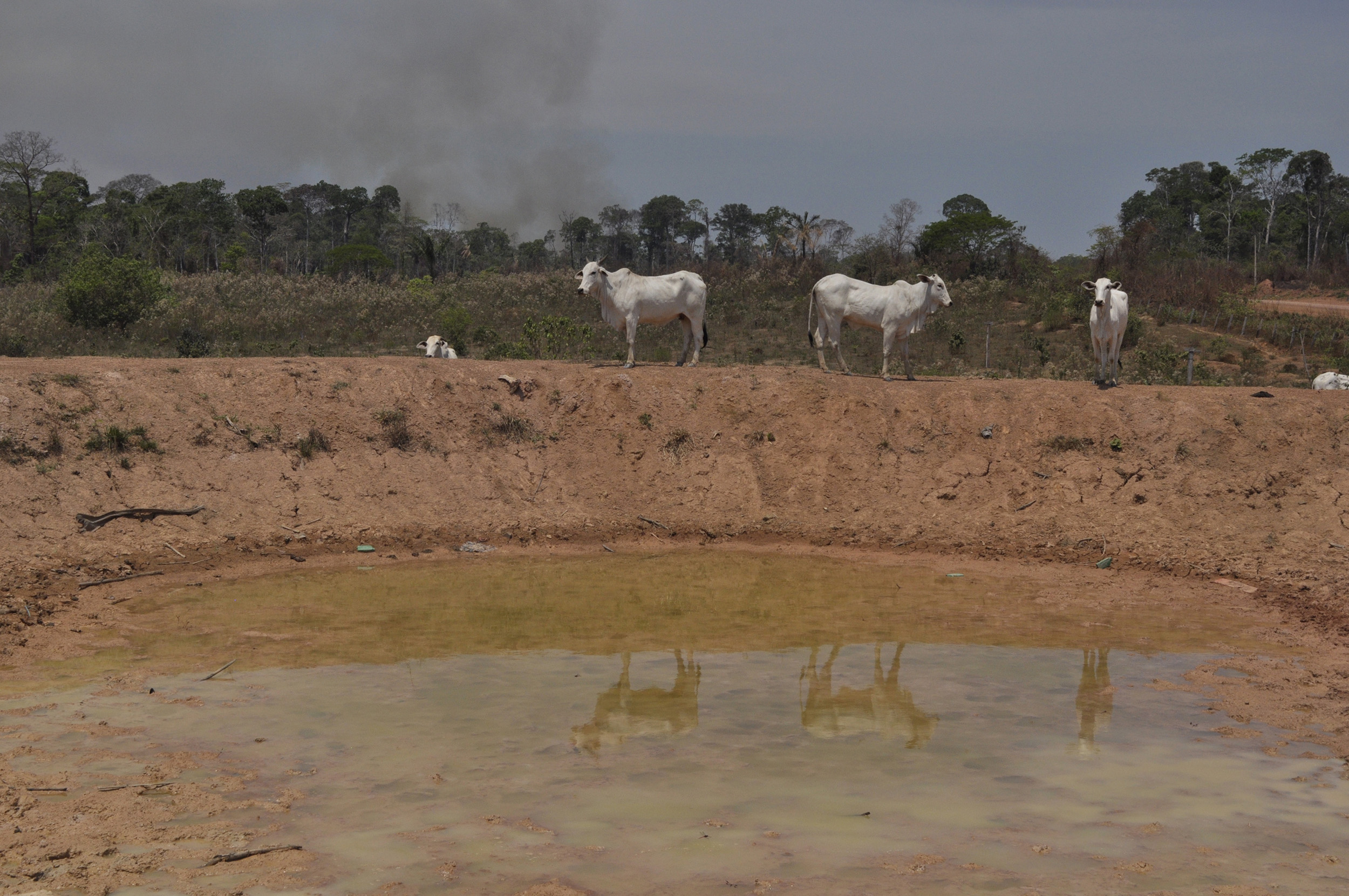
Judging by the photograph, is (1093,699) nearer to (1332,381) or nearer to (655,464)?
(655,464)

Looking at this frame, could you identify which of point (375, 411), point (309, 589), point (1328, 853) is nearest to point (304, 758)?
point (309, 589)

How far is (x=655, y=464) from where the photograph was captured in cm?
1590

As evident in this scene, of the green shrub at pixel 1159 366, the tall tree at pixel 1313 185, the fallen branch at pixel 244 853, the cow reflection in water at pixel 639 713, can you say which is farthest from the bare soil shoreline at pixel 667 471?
the tall tree at pixel 1313 185

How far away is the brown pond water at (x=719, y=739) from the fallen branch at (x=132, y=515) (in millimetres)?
2099

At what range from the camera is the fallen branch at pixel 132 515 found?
1260 cm

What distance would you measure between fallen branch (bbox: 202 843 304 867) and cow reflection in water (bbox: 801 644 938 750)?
12.0ft

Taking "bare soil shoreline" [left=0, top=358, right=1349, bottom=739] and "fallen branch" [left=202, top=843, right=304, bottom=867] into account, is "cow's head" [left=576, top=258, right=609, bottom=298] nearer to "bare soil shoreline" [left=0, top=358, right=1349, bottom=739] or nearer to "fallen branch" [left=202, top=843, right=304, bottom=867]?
"bare soil shoreline" [left=0, top=358, right=1349, bottom=739]

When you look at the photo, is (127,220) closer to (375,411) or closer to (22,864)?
(375,411)

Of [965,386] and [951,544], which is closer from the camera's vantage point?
[951,544]

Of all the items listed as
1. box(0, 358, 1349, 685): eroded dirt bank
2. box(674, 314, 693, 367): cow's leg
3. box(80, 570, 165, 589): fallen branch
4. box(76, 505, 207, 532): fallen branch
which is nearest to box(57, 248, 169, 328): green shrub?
box(0, 358, 1349, 685): eroded dirt bank

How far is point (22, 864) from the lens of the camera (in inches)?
207

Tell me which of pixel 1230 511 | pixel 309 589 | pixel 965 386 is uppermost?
pixel 965 386

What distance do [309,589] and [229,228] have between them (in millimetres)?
50854

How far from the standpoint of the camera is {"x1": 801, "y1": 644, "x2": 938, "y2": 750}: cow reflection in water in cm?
767
